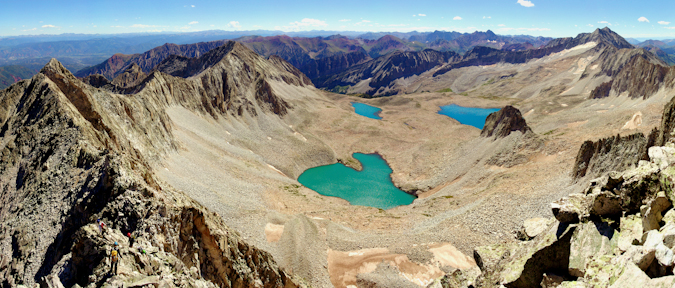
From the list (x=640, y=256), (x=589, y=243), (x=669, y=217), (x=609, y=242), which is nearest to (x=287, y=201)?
(x=589, y=243)

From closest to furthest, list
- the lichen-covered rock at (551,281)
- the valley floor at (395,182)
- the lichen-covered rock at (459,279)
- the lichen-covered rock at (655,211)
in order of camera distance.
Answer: the lichen-covered rock at (655,211) < the lichen-covered rock at (551,281) < the lichen-covered rock at (459,279) < the valley floor at (395,182)

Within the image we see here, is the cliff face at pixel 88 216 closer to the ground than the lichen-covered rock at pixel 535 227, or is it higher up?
higher up

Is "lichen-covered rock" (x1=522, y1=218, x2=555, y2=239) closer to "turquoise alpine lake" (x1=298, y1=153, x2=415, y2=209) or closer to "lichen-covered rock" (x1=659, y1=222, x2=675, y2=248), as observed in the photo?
"lichen-covered rock" (x1=659, y1=222, x2=675, y2=248)

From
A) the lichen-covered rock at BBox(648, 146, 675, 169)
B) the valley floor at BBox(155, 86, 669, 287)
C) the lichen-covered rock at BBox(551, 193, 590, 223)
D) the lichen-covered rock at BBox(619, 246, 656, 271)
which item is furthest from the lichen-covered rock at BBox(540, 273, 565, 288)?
the valley floor at BBox(155, 86, 669, 287)

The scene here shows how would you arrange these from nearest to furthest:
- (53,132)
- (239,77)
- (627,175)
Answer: (627,175) < (53,132) < (239,77)

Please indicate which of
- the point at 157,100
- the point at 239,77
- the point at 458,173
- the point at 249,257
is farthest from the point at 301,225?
the point at 239,77

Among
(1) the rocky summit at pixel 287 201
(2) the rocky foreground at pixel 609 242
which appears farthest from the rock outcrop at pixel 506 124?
(2) the rocky foreground at pixel 609 242

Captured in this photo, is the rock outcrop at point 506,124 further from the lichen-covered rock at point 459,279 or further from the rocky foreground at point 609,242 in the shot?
the rocky foreground at point 609,242

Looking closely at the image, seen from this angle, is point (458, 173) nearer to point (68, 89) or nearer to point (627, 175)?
point (627, 175)
